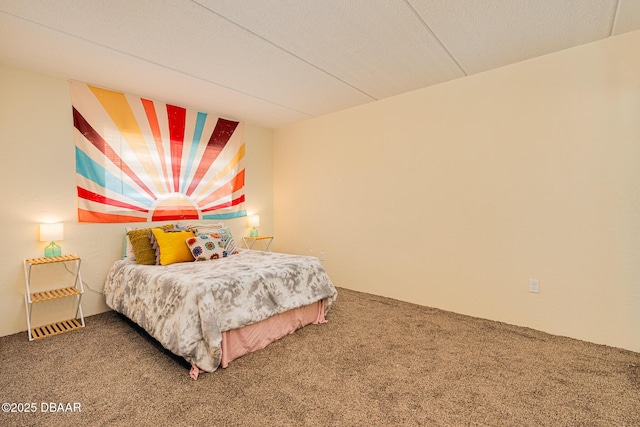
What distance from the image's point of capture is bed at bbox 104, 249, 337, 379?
2.02 m

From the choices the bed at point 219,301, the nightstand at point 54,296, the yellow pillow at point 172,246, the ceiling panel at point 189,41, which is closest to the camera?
the ceiling panel at point 189,41

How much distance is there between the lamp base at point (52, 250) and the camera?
9.14ft

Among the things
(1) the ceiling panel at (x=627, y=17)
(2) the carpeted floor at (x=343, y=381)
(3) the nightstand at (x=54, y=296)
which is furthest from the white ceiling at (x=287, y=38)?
(2) the carpeted floor at (x=343, y=381)

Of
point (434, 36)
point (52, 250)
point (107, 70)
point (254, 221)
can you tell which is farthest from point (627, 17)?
point (52, 250)

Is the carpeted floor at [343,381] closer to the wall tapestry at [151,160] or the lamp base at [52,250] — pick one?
the lamp base at [52,250]

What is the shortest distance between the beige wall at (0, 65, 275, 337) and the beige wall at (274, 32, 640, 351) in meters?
2.78

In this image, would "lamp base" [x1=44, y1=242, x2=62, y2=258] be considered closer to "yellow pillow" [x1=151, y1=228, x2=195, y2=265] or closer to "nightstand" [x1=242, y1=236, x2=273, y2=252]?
"yellow pillow" [x1=151, y1=228, x2=195, y2=265]

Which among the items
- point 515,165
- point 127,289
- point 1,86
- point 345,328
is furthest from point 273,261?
point 1,86

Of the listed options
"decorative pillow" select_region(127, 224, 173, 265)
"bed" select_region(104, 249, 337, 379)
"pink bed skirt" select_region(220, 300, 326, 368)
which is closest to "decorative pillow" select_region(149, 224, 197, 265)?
"decorative pillow" select_region(127, 224, 173, 265)

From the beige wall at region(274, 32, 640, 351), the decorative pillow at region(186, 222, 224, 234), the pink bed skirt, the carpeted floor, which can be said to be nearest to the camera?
the carpeted floor

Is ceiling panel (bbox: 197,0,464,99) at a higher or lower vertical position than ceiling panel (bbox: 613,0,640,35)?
lower

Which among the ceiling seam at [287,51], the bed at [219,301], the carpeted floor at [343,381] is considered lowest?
the carpeted floor at [343,381]

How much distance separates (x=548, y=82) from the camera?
2.56m

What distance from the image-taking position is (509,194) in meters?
2.75
